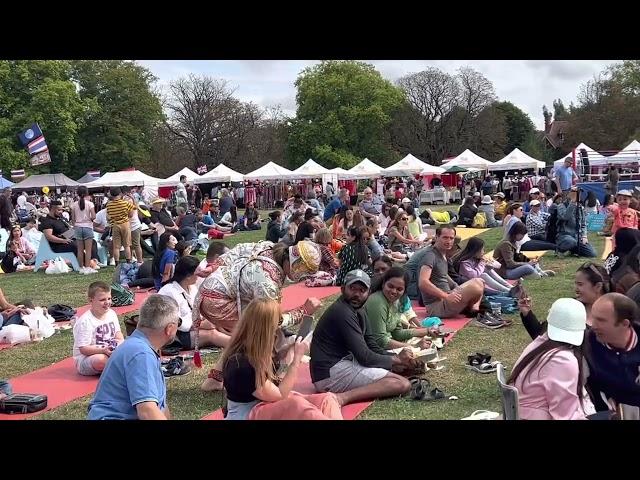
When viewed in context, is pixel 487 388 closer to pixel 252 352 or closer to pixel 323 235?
pixel 252 352

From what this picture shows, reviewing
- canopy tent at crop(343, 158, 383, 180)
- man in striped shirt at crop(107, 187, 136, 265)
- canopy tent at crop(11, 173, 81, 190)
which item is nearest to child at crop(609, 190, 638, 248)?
man in striped shirt at crop(107, 187, 136, 265)

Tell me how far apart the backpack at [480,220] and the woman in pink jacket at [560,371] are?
16.8 metres

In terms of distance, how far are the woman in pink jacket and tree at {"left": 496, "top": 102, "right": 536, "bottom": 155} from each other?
75701mm

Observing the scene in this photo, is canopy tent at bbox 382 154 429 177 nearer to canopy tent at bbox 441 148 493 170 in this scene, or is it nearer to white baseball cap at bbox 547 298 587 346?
canopy tent at bbox 441 148 493 170

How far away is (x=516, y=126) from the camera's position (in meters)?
78.4

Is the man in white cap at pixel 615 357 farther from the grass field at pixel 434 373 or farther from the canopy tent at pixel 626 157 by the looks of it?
the canopy tent at pixel 626 157

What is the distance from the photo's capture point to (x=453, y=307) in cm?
877

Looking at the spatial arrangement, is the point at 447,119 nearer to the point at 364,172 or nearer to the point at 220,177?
the point at 364,172

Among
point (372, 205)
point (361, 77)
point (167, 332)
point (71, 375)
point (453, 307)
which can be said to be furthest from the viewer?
point (361, 77)

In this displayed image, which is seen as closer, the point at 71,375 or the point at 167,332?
the point at 167,332

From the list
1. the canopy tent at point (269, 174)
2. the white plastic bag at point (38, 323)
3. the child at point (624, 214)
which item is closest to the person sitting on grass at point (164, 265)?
the white plastic bag at point (38, 323)

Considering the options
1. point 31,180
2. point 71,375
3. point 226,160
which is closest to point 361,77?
point 226,160

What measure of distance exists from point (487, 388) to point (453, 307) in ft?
9.02

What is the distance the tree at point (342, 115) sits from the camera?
220ft
